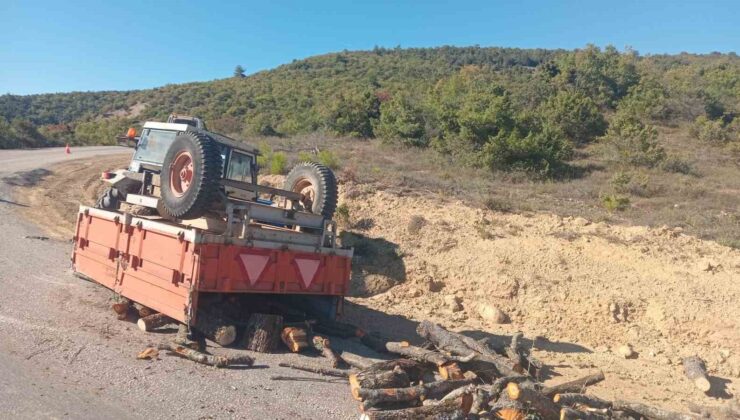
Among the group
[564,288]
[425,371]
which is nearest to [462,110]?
[564,288]

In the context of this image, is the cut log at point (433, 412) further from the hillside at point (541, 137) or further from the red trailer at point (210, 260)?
the hillside at point (541, 137)

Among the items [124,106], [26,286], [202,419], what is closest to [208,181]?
[202,419]

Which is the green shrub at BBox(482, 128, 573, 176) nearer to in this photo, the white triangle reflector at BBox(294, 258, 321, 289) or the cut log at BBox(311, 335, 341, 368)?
the white triangle reflector at BBox(294, 258, 321, 289)

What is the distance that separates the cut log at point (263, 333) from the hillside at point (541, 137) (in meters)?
7.91

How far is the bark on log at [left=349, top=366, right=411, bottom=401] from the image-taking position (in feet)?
16.9

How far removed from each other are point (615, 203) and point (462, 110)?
35.1 feet

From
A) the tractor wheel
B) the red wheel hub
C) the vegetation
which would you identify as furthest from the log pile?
the vegetation

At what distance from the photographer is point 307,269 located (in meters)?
7.11

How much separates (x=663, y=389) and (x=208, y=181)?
647cm

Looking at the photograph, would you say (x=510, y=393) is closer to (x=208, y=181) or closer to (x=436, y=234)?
(x=208, y=181)

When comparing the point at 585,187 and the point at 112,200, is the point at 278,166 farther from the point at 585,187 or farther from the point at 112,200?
the point at 585,187

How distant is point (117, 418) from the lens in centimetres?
420

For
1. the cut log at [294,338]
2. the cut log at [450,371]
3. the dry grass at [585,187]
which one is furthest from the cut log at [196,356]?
the dry grass at [585,187]

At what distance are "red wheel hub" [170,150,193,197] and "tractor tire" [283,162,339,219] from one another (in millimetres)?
1930
